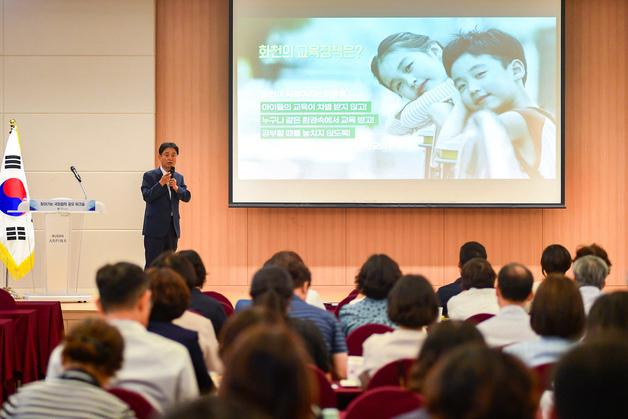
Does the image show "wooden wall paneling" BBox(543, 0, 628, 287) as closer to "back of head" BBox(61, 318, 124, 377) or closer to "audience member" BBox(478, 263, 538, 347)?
"audience member" BBox(478, 263, 538, 347)

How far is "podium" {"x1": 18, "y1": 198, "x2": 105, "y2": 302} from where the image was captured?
6.65 metres

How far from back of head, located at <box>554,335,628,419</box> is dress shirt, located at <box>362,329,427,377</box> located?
1.53 metres

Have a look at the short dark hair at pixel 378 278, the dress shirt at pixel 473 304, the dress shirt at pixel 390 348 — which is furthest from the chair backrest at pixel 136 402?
the dress shirt at pixel 473 304

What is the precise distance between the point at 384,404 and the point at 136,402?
701mm

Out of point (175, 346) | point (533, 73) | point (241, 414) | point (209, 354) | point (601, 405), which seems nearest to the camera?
point (241, 414)

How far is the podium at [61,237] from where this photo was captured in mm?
6652

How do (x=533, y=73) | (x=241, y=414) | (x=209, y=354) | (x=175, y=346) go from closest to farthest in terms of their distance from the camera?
(x=241, y=414)
(x=175, y=346)
(x=209, y=354)
(x=533, y=73)

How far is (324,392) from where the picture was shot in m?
2.75

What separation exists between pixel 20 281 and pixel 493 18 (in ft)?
18.4

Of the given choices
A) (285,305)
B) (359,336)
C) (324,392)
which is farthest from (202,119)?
(324,392)

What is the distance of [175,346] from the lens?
2.61 metres

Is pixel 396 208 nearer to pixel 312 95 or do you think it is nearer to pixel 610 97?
pixel 312 95

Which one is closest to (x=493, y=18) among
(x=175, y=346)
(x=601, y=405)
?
(x=175, y=346)

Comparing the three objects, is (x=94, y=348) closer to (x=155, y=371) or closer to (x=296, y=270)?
(x=155, y=371)
